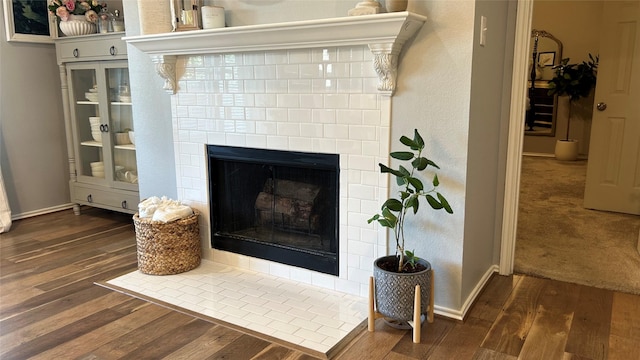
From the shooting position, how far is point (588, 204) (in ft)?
13.9

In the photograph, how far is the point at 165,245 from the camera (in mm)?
2875

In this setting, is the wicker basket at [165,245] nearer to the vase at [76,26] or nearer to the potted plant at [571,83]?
the vase at [76,26]

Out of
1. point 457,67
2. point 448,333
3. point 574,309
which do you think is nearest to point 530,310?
point 574,309

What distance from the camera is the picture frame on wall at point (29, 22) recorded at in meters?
3.96

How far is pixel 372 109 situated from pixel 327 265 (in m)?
0.86

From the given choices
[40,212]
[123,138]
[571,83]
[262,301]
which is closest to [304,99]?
[262,301]

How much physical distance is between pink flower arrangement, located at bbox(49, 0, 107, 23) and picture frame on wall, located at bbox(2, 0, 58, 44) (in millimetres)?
200

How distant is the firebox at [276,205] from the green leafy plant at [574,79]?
5013 mm

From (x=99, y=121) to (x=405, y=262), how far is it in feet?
9.54

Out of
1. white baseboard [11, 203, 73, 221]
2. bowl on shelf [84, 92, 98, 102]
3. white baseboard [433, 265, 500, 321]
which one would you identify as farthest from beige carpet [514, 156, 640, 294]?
white baseboard [11, 203, 73, 221]

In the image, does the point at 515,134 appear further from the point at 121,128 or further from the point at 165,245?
the point at 121,128

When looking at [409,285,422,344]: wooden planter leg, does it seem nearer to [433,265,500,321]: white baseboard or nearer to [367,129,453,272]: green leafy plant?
[367,129,453,272]: green leafy plant

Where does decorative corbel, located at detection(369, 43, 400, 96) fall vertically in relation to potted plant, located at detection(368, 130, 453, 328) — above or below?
above

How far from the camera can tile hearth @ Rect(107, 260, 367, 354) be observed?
7.39 feet
